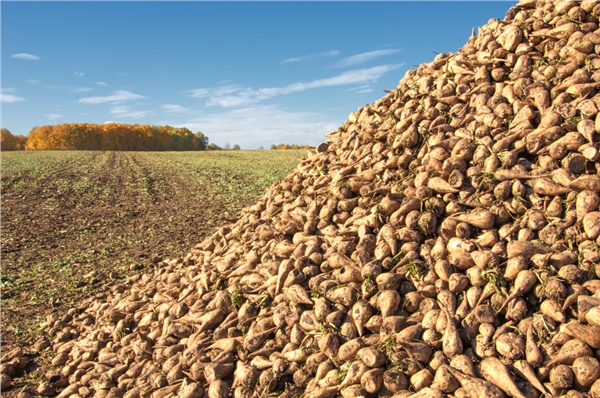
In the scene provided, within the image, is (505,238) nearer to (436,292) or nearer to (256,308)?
(436,292)

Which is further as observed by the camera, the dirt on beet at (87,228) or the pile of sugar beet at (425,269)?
the dirt on beet at (87,228)

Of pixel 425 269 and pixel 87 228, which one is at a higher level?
pixel 425 269

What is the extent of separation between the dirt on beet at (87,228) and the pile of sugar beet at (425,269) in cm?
184

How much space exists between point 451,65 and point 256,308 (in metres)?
4.22

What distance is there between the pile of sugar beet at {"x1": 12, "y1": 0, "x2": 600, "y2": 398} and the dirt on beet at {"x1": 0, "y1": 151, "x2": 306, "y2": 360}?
6.04 feet

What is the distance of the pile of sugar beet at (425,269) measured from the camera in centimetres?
380

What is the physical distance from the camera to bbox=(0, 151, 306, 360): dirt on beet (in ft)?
26.6

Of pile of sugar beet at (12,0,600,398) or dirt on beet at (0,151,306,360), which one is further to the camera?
dirt on beet at (0,151,306,360)

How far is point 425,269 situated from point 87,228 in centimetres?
1092

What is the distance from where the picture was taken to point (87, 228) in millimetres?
12586

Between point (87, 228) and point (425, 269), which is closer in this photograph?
point (425, 269)

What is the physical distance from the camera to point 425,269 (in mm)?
4406

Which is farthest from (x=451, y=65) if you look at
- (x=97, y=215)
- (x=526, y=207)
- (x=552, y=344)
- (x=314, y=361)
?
(x=97, y=215)

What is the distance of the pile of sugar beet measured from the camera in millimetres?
3799
